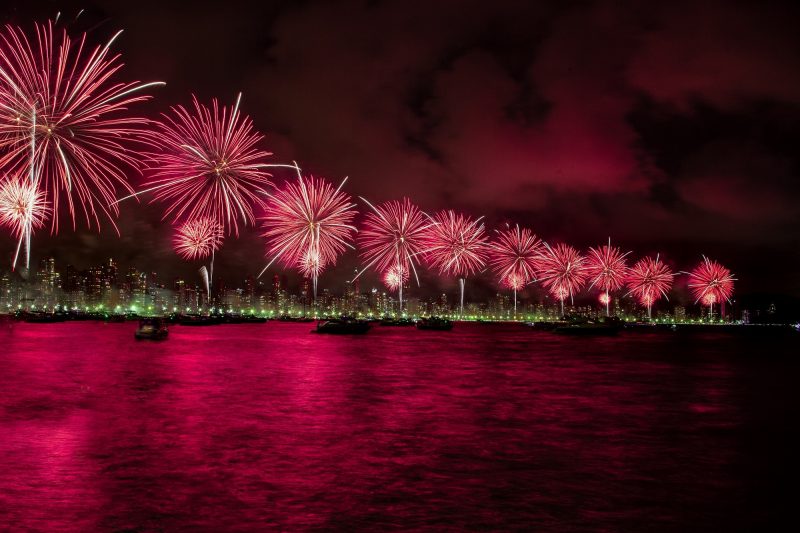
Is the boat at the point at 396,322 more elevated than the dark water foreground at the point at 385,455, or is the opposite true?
the boat at the point at 396,322

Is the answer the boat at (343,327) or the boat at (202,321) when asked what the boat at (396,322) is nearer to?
the boat at (202,321)

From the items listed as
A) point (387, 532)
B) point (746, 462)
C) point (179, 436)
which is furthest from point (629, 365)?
point (387, 532)

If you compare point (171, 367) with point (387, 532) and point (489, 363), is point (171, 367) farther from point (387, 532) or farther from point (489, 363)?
point (387, 532)

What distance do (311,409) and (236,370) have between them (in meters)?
13.1

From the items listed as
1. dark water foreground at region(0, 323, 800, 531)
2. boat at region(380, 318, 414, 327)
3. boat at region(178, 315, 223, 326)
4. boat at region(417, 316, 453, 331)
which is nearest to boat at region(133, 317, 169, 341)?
dark water foreground at region(0, 323, 800, 531)

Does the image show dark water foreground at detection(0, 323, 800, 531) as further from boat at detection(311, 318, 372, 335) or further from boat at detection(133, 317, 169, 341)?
boat at detection(311, 318, 372, 335)

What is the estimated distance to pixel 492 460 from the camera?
13.1 meters

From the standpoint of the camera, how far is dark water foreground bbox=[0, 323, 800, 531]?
31.1 ft

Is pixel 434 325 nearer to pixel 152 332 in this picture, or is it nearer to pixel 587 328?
pixel 587 328

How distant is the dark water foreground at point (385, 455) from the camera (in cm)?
948

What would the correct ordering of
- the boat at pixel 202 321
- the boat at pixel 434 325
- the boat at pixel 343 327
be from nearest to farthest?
the boat at pixel 343 327
the boat at pixel 434 325
the boat at pixel 202 321

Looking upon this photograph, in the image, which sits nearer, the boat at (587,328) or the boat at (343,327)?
the boat at (343,327)

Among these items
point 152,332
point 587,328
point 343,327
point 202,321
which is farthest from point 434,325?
point 152,332

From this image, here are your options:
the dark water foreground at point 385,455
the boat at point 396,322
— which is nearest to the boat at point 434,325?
the boat at point 396,322
